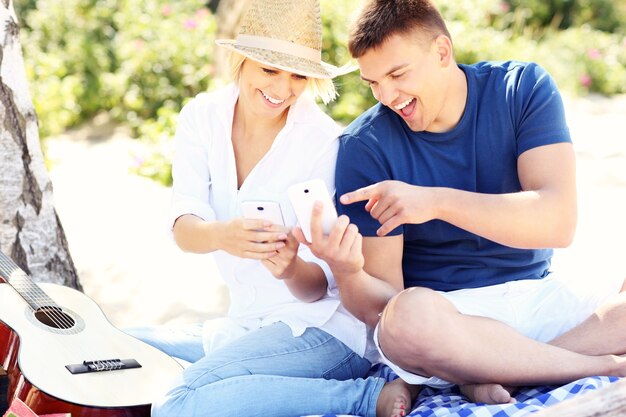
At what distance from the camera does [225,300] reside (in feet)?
16.2

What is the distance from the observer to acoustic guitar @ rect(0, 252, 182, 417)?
9.12ft

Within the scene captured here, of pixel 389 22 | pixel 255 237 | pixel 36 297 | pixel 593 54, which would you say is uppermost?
pixel 389 22

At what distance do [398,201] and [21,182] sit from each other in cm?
179

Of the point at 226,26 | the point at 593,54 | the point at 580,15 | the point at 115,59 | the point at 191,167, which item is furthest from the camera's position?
the point at 580,15

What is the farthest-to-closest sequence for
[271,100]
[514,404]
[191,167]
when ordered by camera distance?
[191,167] → [271,100] → [514,404]

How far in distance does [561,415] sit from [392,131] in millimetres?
1284

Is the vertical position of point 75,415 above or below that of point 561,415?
below

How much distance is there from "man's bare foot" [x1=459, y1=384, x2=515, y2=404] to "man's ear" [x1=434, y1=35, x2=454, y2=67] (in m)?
1.09

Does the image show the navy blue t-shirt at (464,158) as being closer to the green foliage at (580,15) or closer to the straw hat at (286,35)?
the straw hat at (286,35)

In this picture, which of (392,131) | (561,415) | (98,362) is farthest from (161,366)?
(561,415)

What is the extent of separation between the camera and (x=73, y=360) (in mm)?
2967

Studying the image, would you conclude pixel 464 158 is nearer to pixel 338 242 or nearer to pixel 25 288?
pixel 338 242

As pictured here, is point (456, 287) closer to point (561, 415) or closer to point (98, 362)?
point (561, 415)

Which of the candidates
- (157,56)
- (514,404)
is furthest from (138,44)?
(514,404)
